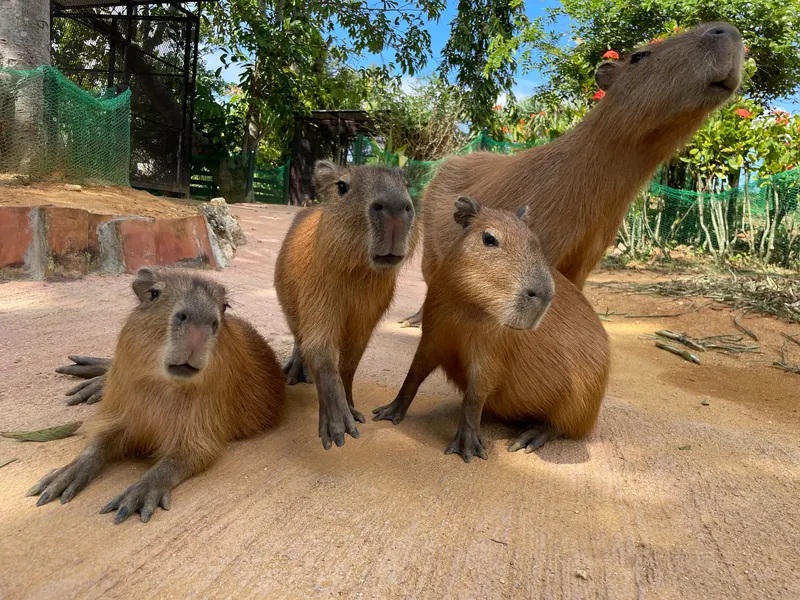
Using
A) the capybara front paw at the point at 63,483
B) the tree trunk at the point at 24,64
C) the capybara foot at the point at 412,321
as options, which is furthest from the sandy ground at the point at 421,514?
the tree trunk at the point at 24,64

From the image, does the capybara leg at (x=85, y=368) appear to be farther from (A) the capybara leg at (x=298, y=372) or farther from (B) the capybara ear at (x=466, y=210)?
(B) the capybara ear at (x=466, y=210)

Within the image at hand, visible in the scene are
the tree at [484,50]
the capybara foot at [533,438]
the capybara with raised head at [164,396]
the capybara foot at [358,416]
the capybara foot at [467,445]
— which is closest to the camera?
the capybara with raised head at [164,396]

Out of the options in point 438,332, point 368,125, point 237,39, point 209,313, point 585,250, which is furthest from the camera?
point 368,125

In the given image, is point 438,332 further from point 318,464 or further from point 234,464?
point 234,464

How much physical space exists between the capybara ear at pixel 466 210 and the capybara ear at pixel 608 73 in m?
1.08

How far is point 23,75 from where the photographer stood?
596 centimetres

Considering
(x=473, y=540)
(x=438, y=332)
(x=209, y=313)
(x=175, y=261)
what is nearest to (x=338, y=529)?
(x=473, y=540)

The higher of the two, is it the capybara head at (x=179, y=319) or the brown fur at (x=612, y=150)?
the brown fur at (x=612, y=150)

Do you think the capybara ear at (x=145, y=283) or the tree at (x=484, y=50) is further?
the tree at (x=484, y=50)

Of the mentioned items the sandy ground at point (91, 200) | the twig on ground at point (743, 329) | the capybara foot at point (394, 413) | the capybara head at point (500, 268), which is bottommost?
the capybara foot at point (394, 413)

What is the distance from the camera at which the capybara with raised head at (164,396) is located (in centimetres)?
177

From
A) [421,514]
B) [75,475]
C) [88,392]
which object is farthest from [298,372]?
[421,514]

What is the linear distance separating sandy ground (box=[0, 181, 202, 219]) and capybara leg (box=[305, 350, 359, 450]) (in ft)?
11.3

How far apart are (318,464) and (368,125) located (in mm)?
15363
